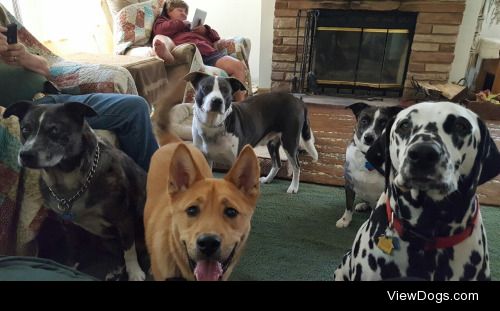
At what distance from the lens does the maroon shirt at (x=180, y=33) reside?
4043mm

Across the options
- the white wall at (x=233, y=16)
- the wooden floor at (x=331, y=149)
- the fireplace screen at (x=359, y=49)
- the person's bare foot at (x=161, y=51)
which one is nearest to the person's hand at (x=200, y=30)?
the person's bare foot at (x=161, y=51)

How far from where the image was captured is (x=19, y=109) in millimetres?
1372

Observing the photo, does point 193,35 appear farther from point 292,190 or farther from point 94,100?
point 94,100

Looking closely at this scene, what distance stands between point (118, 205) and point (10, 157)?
18.4 inches

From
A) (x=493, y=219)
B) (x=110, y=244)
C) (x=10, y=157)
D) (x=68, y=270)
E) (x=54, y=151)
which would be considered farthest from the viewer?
(x=493, y=219)

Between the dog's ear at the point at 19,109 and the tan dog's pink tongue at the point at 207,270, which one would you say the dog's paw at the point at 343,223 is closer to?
the tan dog's pink tongue at the point at 207,270

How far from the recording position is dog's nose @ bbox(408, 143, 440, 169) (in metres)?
0.91

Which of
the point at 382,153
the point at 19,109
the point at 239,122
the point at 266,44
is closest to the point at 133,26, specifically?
the point at 239,122

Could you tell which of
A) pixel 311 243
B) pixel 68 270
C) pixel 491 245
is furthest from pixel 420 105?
pixel 491 245

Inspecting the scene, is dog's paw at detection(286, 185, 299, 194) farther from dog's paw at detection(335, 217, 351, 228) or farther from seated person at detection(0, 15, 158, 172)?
seated person at detection(0, 15, 158, 172)

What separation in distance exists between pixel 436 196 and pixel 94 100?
1.64 metres

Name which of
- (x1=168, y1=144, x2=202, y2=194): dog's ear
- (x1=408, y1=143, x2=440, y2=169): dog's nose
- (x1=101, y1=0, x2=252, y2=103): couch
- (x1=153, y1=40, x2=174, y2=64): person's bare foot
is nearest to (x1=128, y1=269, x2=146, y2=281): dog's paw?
(x1=168, y1=144, x2=202, y2=194): dog's ear

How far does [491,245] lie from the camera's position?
1.99 meters

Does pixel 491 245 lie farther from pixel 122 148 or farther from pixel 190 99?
pixel 190 99
